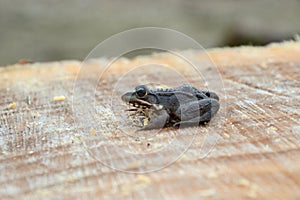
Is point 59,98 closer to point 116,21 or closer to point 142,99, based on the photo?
point 142,99

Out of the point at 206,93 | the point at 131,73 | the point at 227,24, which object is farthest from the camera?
the point at 227,24

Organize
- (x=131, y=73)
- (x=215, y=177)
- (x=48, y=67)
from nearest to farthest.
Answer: (x=215, y=177), (x=131, y=73), (x=48, y=67)

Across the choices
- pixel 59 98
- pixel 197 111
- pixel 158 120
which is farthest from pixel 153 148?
pixel 59 98

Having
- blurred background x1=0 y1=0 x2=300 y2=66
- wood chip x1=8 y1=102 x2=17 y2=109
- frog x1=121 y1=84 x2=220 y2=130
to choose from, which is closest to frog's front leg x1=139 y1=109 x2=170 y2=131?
frog x1=121 y1=84 x2=220 y2=130

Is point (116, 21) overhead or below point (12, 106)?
below

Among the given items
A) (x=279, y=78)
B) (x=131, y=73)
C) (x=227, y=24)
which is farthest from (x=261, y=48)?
(x=227, y=24)

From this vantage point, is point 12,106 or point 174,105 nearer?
point 174,105

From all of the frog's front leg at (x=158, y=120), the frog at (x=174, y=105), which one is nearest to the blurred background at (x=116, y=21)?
the frog at (x=174, y=105)

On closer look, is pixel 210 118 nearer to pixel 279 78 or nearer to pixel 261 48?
pixel 279 78
